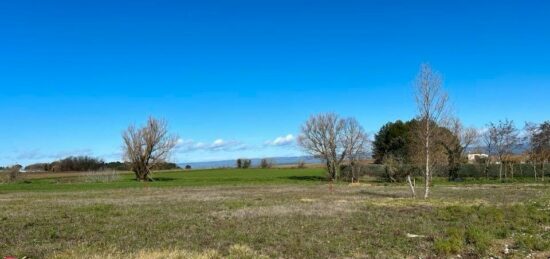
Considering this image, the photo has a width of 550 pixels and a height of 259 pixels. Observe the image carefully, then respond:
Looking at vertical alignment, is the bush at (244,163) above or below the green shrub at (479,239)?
above

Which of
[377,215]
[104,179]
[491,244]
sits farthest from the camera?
[104,179]

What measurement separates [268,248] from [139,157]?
258 ft

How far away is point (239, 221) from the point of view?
20234 millimetres

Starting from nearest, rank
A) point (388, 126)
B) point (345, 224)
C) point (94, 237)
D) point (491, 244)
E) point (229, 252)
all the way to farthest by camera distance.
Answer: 1. point (229, 252)
2. point (491, 244)
3. point (94, 237)
4. point (345, 224)
5. point (388, 126)

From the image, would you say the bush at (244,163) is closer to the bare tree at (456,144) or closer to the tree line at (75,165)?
the tree line at (75,165)

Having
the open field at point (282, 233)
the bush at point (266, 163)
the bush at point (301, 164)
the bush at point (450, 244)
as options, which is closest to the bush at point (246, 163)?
the bush at point (266, 163)

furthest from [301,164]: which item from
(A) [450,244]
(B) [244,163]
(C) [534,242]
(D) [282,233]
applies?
(A) [450,244]

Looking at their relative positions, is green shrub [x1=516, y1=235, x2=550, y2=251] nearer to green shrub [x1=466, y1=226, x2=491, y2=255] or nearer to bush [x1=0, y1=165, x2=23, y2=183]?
green shrub [x1=466, y1=226, x2=491, y2=255]

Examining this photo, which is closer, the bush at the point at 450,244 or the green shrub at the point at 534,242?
the bush at the point at 450,244

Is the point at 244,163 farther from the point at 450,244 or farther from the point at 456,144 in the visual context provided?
the point at 450,244

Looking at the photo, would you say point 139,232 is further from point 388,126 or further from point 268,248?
point 388,126

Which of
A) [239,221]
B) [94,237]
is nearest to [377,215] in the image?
[239,221]

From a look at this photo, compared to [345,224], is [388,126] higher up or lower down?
higher up

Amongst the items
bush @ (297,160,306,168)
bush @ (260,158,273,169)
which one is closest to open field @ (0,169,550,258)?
bush @ (297,160,306,168)
